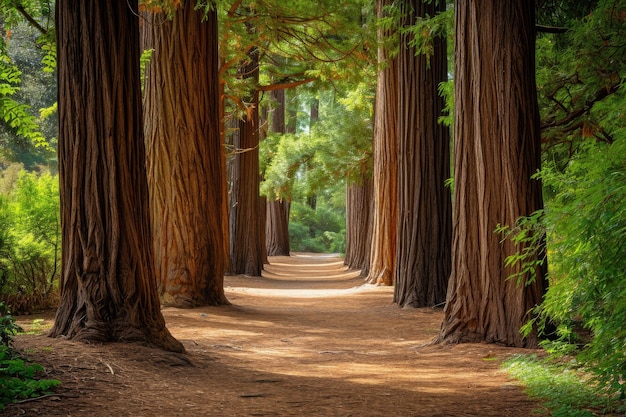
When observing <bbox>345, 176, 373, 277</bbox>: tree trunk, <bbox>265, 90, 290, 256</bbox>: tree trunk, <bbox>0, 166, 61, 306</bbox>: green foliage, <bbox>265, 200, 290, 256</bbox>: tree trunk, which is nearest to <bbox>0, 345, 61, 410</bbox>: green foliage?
<bbox>0, 166, 61, 306</bbox>: green foliage

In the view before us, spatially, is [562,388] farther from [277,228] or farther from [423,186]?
[277,228]

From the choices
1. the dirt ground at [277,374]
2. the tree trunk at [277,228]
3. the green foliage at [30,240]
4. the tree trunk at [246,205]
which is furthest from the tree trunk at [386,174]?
the tree trunk at [277,228]

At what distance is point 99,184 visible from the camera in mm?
6277

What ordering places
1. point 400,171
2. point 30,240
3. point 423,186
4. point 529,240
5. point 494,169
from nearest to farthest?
point 529,240, point 494,169, point 30,240, point 423,186, point 400,171

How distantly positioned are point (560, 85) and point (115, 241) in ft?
19.9

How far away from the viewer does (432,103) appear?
1187cm

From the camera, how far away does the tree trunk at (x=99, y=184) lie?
20.5 ft

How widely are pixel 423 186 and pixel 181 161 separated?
402 cm

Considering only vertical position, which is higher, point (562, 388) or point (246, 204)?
point (246, 204)

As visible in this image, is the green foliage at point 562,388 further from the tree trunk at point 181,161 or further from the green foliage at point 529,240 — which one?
the tree trunk at point 181,161

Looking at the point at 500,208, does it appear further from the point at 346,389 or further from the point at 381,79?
the point at 381,79

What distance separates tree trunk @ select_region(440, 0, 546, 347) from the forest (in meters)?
0.02

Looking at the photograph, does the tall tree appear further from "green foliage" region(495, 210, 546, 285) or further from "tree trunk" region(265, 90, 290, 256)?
"green foliage" region(495, 210, 546, 285)

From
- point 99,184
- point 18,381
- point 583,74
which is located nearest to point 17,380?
point 18,381
